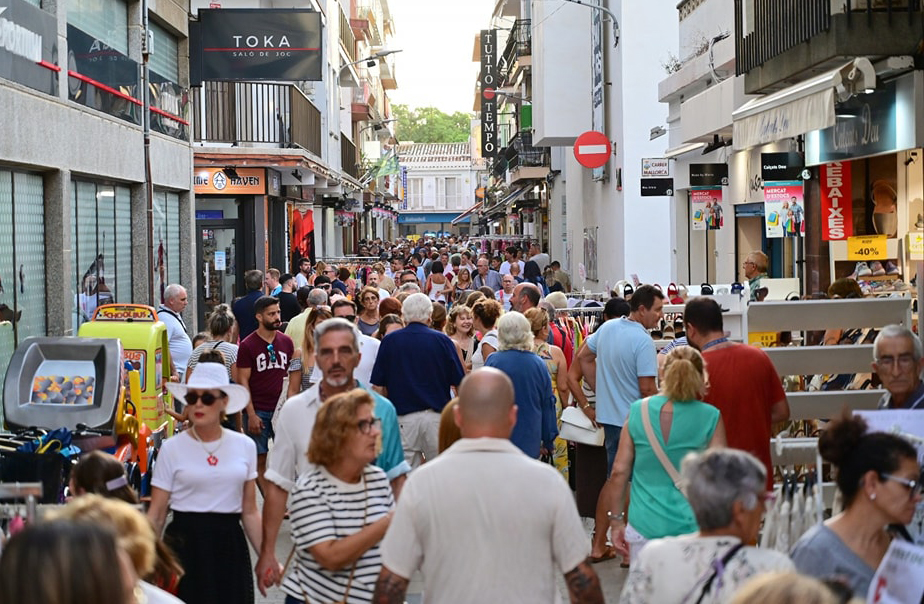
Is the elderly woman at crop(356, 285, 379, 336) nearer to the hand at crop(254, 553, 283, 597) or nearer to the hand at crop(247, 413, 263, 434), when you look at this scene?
the hand at crop(247, 413, 263, 434)

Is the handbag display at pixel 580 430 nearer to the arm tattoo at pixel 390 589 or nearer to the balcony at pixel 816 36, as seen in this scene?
the balcony at pixel 816 36

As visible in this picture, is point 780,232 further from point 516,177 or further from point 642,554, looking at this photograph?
point 516,177

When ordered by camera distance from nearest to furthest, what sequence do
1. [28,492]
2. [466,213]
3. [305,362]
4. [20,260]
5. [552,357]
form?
→ [28,492]
[305,362]
[552,357]
[20,260]
[466,213]

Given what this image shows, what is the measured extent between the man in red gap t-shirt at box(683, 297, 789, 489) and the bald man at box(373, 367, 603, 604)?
9.82ft

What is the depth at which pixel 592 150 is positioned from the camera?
27.9 meters

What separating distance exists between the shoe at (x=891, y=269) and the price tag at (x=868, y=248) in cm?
12

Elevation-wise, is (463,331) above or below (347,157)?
below

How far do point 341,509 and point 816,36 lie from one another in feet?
28.7

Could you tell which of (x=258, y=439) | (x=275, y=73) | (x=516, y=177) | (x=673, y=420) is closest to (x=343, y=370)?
(x=673, y=420)

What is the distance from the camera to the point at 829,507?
8.48m

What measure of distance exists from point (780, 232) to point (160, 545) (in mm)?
12151

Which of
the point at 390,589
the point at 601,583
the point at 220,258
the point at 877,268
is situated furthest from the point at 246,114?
the point at 390,589

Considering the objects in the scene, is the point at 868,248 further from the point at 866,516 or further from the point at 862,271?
the point at 866,516

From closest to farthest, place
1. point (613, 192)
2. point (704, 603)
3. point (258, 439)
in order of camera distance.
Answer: point (704, 603) → point (258, 439) → point (613, 192)
